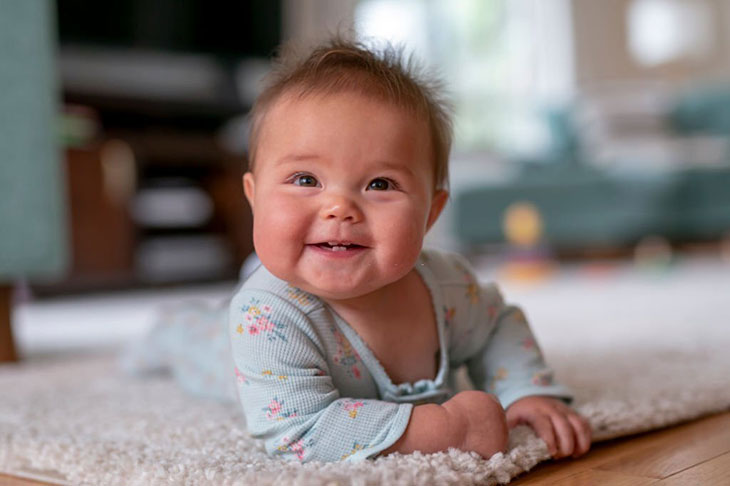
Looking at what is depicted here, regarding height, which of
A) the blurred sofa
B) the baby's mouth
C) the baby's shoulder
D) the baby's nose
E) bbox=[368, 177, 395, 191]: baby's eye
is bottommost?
the blurred sofa

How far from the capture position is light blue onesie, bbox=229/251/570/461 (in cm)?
65

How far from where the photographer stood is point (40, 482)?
0.67 metres

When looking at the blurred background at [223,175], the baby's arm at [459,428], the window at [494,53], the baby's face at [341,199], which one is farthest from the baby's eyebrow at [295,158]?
the window at [494,53]

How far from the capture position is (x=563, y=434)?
0.70m

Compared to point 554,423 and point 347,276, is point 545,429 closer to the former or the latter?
point 554,423

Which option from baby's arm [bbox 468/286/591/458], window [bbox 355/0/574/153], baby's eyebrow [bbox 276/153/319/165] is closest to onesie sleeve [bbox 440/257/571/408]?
baby's arm [bbox 468/286/591/458]

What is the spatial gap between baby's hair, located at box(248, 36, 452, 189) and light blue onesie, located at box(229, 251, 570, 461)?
12cm

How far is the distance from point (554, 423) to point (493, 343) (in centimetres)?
13

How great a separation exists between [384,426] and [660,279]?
240cm

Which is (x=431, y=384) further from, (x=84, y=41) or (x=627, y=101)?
(x=627, y=101)

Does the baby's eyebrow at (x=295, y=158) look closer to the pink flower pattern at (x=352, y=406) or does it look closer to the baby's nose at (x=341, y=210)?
the baby's nose at (x=341, y=210)

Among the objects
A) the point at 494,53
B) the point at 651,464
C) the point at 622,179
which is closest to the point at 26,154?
the point at 651,464

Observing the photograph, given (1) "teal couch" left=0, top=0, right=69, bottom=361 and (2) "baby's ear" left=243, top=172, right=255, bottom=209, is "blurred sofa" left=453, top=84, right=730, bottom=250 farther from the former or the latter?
(2) "baby's ear" left=243, top=172, right=255, bottom=209

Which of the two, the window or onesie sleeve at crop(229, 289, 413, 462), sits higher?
the window
